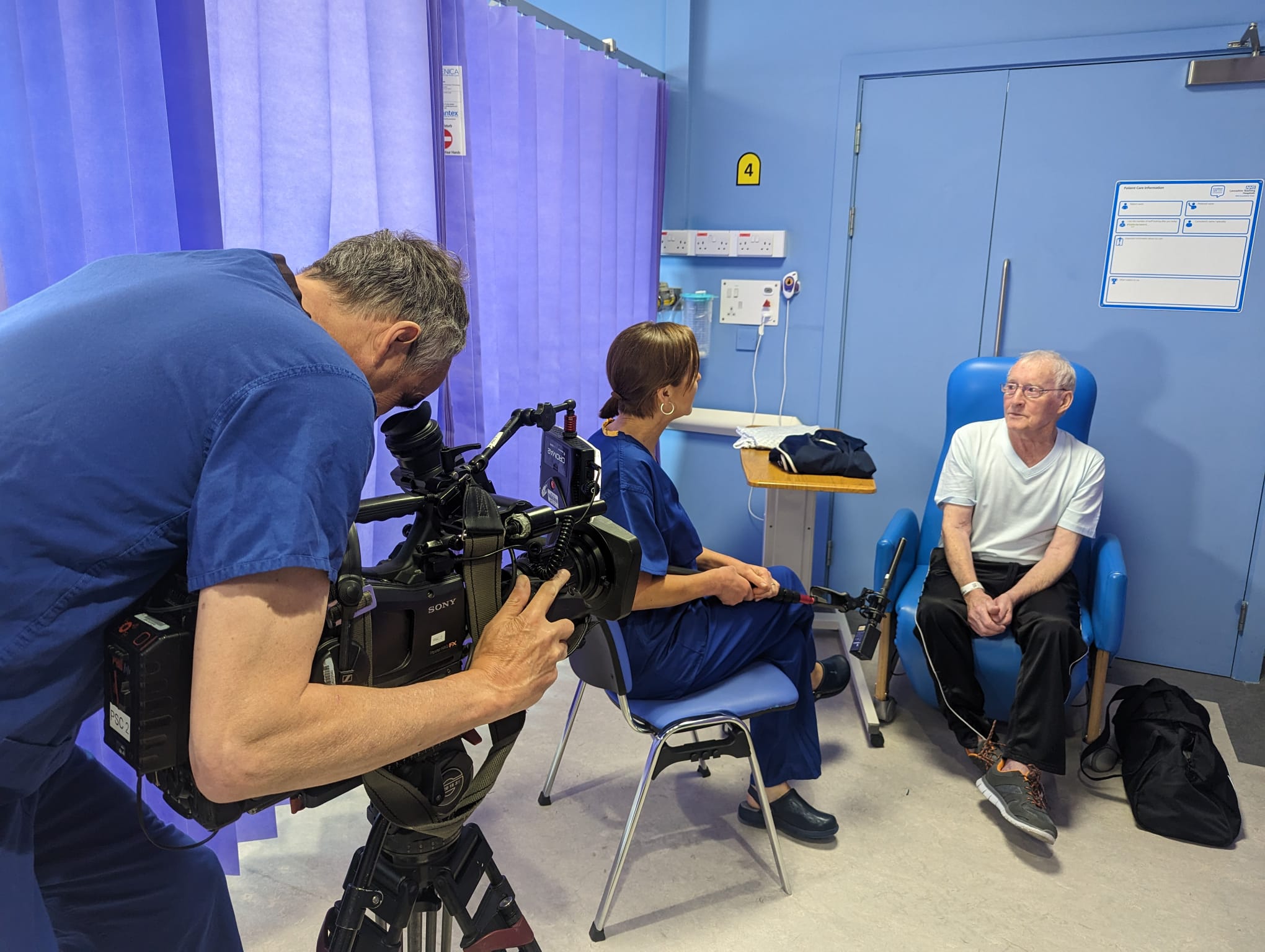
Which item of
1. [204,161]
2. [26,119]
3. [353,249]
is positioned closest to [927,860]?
[353,249]

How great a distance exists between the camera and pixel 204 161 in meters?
1.61

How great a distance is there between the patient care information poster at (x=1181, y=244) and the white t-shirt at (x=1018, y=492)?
754 mm

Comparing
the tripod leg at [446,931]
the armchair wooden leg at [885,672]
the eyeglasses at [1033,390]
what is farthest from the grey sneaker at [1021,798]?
the tripod leg at [446,931]

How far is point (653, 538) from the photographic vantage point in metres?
1.84

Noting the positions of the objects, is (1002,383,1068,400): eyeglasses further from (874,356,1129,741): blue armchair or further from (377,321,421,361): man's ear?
(377,321,421,361): man's ear

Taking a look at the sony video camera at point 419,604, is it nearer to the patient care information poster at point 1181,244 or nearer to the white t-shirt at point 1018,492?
the white t-shirt at point 1018,492

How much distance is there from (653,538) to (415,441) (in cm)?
72

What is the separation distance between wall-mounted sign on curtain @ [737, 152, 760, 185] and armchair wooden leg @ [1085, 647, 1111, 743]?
7.07 feet

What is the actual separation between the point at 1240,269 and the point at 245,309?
319cm

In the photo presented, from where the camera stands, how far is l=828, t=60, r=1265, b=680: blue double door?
2.94 meters

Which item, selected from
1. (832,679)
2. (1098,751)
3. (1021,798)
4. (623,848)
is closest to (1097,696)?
(1098,751)

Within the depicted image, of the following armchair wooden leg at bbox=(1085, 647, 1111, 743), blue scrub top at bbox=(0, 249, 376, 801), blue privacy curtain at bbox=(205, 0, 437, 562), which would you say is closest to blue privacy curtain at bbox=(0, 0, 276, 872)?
blue privacy curtain at bbox=(205, 0, 437, 562)

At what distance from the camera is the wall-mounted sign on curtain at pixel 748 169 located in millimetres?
3512

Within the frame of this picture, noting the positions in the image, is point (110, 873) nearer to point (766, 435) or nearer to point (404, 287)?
point (404, 287)
